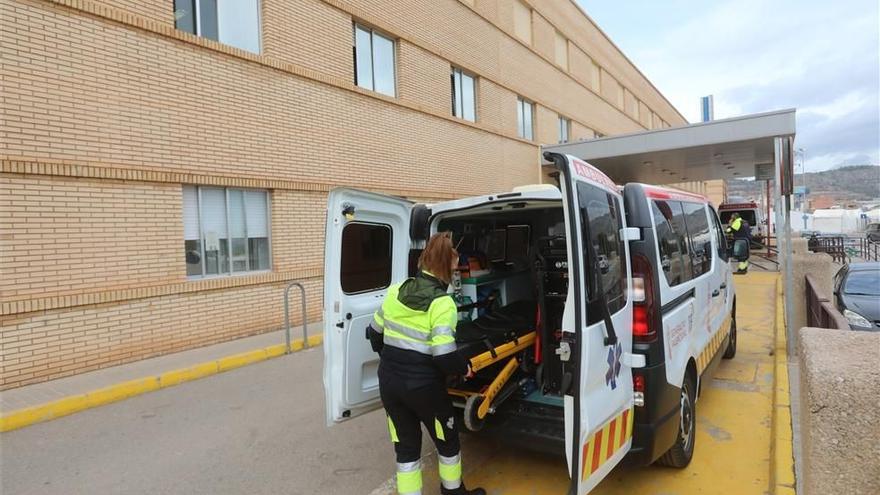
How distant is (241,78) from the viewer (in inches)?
343

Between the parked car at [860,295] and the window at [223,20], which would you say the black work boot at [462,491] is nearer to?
the parked car at [860,295]

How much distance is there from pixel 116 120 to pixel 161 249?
Answer: 1894mm

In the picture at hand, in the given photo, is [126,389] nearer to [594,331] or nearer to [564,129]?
[594,331]

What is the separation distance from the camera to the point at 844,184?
114000 mm

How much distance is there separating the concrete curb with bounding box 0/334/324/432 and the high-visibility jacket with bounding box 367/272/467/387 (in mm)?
4571

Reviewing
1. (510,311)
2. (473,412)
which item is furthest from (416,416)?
(510,311)

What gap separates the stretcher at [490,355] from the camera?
133 inches

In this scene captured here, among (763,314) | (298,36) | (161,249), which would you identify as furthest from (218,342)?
(763,314)

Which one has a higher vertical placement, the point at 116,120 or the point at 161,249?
the point at 116,120

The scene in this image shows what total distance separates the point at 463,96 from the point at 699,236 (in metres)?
11.3

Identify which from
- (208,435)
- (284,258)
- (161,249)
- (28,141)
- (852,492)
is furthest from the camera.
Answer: (284,258)

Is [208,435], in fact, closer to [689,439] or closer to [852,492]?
[689,439]

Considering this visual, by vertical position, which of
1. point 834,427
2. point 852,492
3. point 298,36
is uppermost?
point 298,36

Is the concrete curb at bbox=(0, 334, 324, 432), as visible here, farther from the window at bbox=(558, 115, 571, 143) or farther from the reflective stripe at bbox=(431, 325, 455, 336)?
the window at bbox=(558, 115, 571, 143)
